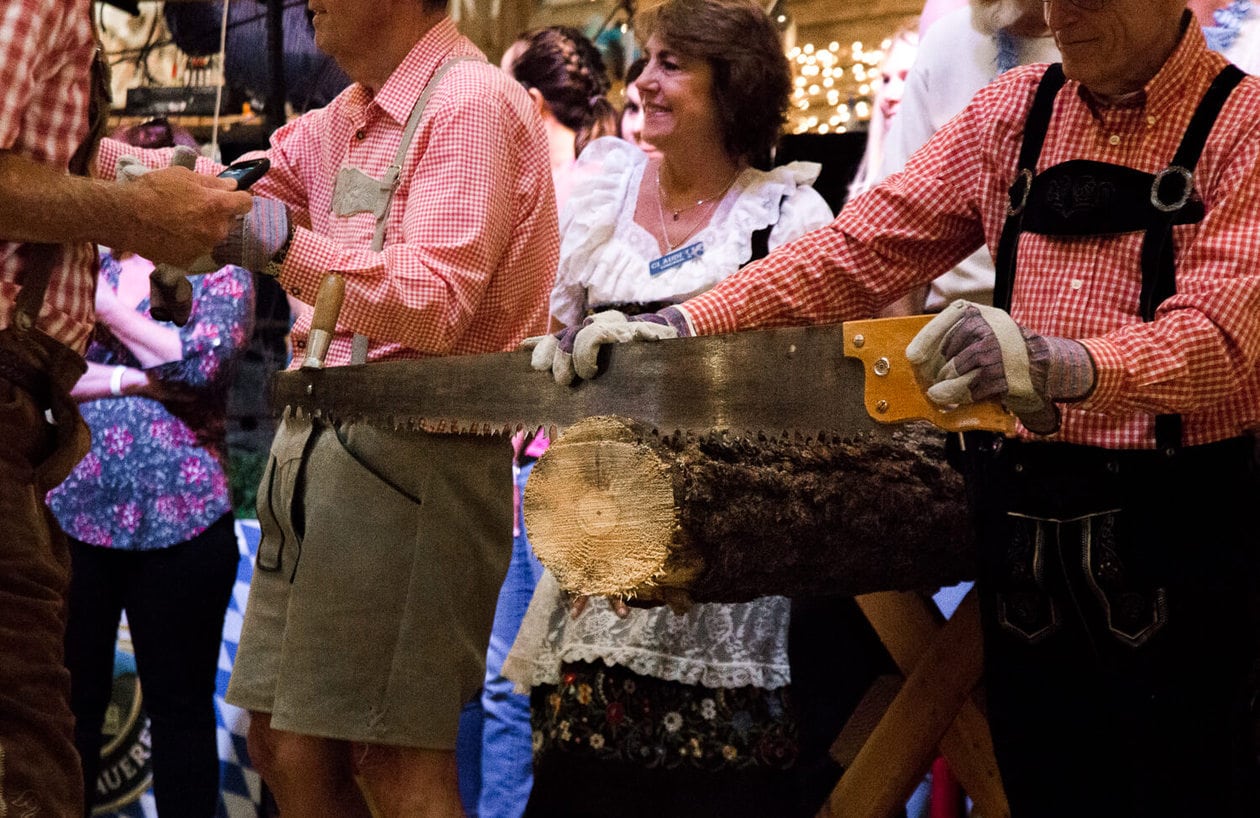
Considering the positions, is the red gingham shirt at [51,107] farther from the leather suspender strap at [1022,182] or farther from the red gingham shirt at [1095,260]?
the leather suspender strap at [1022,182]

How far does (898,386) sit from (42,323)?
4.27 feet

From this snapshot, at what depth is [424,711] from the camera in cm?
259

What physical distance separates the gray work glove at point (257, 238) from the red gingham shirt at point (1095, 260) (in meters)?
0.78

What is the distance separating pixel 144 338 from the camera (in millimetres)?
3932

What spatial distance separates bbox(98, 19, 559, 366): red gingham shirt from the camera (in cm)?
258

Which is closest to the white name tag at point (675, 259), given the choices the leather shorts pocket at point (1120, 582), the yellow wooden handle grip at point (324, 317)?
the yellow wooden handle grip at point (324, 317)

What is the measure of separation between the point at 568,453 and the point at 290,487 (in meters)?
0.83

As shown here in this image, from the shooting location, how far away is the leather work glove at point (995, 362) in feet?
6.15

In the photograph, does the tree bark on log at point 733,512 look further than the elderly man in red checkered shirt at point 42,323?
Yes

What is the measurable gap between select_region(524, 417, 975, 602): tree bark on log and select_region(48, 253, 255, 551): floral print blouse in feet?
6.37

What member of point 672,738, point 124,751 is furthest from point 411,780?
point 124,751

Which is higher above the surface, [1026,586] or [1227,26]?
[1227,26]

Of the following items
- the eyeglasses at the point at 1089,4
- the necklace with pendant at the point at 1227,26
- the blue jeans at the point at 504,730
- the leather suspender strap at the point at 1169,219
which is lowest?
the blue jeans at the point at 504,730

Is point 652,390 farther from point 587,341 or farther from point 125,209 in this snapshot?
point 125,209
